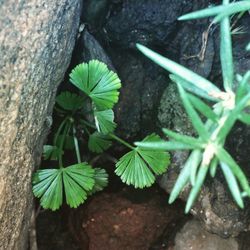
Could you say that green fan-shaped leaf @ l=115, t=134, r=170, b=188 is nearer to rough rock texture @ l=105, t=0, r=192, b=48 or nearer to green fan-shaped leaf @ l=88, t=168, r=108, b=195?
green fan-shaped leaf @ l=88, t=168, r=108, b=195

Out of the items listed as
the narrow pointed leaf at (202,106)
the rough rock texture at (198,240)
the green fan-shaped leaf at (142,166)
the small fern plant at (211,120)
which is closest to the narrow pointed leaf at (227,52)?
the small fern plant at (211,120)

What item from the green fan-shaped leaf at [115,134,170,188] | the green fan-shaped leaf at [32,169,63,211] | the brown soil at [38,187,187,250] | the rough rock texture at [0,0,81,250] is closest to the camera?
the rough rock texture at [0,0,81,250]

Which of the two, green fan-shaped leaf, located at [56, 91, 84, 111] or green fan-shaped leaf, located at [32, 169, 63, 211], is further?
green fan-shaped leaf, located at [56, 91, 84, 111]

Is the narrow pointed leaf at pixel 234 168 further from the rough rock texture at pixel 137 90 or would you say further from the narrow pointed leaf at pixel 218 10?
the rough rock texture at pixel 137 90

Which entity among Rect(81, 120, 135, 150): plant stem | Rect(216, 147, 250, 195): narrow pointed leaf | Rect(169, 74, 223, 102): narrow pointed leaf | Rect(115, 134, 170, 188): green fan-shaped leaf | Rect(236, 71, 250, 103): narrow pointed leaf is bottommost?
Rect(115, 134, 170, 188): green fan-shaped leaf

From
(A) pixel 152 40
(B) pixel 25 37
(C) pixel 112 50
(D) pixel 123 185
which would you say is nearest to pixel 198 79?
(B) pixel 25 37

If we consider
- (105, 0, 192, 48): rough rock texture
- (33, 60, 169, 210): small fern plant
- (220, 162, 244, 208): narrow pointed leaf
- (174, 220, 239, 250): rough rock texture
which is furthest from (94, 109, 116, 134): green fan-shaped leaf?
(220, 162, 244, 208): narrow pointed leaf

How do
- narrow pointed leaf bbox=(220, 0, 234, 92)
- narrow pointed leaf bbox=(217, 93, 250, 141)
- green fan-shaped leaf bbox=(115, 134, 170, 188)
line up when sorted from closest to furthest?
narrow pointed leaf bbox=(217, 93, 250, 141) < narrow pointed leaf bbox=(220, 0, 234, 92) < green fan-shaped leaf bbox=(115, 134, 170, 188)
